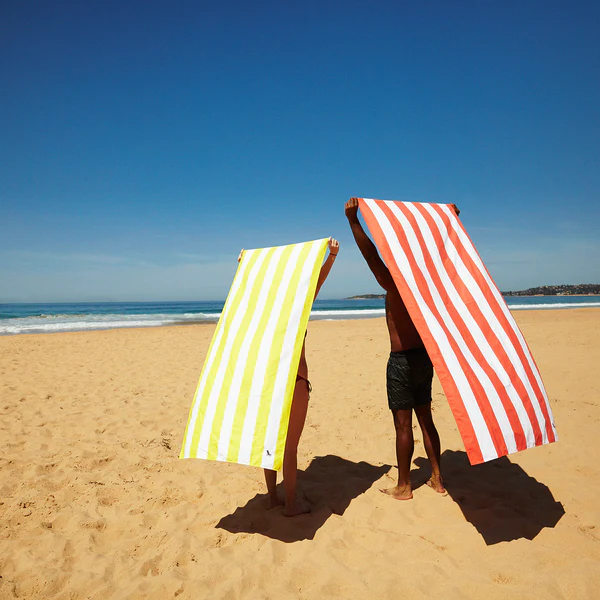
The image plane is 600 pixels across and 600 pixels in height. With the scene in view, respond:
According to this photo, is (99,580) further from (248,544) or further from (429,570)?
(429,570)

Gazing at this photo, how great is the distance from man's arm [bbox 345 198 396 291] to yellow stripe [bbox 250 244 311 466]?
14.7 inches

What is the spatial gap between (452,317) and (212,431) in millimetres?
1832

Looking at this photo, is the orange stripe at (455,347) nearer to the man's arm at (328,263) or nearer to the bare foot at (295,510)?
the man's arm at (328,263)

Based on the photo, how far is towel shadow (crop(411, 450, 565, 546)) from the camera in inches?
105

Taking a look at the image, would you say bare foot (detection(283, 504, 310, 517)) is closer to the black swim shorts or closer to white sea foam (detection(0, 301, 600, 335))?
the black swim shorts

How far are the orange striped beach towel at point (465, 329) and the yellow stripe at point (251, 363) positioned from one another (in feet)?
2.41

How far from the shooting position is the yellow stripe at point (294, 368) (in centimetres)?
235

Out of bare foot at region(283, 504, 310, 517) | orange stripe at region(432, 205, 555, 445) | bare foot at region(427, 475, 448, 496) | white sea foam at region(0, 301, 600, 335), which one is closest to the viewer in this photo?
orange stripe at region(432, 205, 555, 445)

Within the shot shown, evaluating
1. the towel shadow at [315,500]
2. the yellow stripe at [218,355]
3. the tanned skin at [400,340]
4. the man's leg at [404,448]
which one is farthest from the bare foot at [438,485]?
the yellow stripe at [218,355]

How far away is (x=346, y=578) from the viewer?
2.20m

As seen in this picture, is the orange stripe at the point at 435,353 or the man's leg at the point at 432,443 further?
the man's leg at the point at 432,443

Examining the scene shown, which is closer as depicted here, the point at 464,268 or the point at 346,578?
the point at 346,578

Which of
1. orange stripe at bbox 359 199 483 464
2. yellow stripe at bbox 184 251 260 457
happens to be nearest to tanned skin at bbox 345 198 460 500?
orange stripe at bbox 359 199 483 464

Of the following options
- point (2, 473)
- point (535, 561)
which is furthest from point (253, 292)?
point (2, 473)
